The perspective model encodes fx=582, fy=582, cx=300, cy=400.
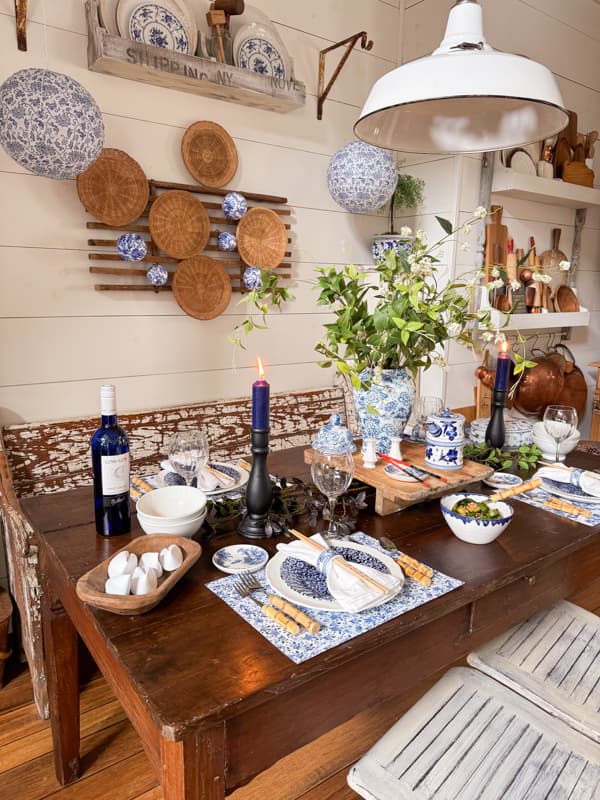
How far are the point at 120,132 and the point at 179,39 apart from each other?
0.40 m

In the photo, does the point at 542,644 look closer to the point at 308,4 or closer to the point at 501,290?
the point at 501,290

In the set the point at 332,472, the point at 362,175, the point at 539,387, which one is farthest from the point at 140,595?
the point at 539,387

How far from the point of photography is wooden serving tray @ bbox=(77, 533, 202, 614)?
90 centimetres

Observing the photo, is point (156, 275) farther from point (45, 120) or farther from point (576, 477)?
point (576, 477)

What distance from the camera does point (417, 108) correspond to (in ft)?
4.70

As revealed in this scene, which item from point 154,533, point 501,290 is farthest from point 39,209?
point 501,290

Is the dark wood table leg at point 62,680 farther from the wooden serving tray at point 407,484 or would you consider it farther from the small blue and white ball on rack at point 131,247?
the small blue and white ball on rack at point 131,247

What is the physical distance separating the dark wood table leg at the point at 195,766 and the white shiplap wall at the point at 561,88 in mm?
2474

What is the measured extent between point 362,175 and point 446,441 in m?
1.60

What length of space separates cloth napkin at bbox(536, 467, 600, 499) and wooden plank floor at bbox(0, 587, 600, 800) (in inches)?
33.4

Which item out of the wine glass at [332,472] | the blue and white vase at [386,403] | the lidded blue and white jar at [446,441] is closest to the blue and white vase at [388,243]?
the blue and white vase at [386,403]

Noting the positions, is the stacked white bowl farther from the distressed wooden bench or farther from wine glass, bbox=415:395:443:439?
wine glass, bbox=415:395:443:439

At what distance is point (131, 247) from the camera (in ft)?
7.17

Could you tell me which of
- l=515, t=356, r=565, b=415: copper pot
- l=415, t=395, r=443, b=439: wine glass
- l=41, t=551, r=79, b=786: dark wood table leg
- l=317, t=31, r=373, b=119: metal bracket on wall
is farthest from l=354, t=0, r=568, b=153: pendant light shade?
l=515, t=356, r=565, b=415: copper pot
